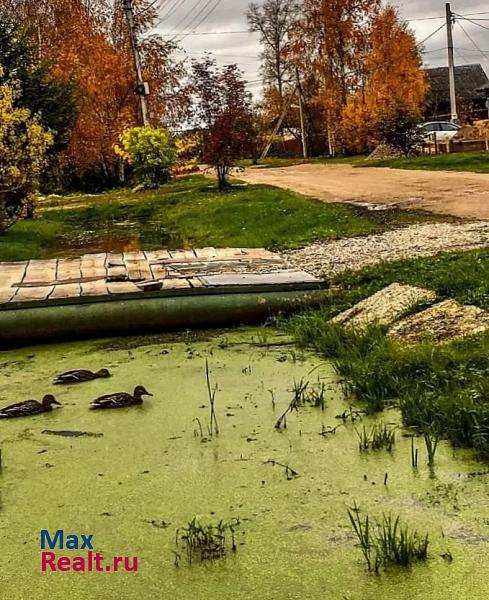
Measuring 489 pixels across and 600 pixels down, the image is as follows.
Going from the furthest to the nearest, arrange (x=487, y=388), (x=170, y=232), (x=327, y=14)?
(x=327, y=14) → (x=170, y=232) → (x=487, y=388)

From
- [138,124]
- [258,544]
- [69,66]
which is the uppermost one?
[69,66]

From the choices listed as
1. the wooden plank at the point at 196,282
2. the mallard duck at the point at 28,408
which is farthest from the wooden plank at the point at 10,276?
the mallard duck at the point at 28,408

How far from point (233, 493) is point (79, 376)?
1.73 metres

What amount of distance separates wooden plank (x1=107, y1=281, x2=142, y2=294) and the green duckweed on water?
1302 mm

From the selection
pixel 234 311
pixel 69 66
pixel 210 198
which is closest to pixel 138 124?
pixel 69 66

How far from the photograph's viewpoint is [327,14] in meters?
29.0

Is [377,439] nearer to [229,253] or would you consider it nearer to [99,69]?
[229,253]

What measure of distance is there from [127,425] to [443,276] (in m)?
2.55

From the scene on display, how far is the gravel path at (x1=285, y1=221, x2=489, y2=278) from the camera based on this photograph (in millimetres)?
6855

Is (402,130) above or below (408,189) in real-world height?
above

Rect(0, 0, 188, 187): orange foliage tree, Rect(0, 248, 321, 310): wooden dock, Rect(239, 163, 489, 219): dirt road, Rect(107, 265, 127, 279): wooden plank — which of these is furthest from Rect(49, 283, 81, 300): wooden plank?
Rect(0, 0, 188, 187): orange foliage tree

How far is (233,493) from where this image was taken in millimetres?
2855

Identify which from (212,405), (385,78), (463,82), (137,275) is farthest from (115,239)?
(463,82)

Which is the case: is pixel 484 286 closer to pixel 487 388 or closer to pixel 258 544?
pixel 487 388
